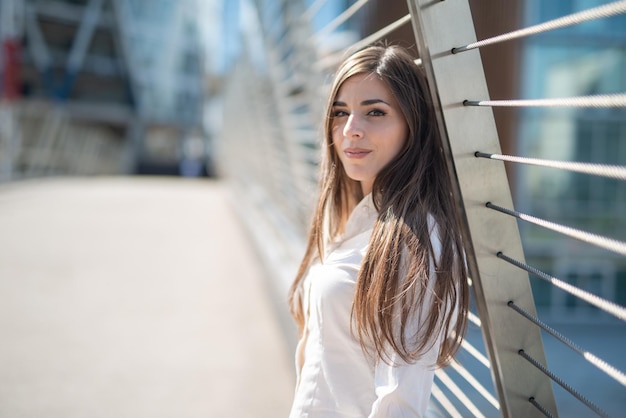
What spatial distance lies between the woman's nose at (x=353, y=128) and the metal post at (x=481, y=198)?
20 centimetres

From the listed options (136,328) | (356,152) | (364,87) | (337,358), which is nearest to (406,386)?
(337,358)

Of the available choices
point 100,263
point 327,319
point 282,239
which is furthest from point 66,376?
point 100,263

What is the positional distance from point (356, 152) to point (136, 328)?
3.12m

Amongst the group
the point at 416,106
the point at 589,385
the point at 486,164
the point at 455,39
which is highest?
the point at 455,39

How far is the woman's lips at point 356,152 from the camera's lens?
5.18ft

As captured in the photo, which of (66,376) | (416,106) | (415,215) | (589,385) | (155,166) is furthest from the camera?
(155,166)

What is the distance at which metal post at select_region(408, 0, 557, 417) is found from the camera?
1438 mm

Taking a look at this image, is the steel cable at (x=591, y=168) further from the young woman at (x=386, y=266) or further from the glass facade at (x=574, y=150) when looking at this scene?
the glass facade at (x=574, y=150)

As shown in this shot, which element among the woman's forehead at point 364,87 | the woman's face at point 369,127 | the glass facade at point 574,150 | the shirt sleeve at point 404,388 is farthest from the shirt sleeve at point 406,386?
the glass facade at point 574,150

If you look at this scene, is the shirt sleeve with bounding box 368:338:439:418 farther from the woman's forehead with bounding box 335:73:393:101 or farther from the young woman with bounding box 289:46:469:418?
the woman's forehead with bounding box 335:73:393:101

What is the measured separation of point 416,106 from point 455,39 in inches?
7.0

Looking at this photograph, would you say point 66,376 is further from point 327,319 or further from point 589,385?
point 589,385

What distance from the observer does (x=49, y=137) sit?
18.2 meters

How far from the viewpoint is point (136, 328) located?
4258 mm
